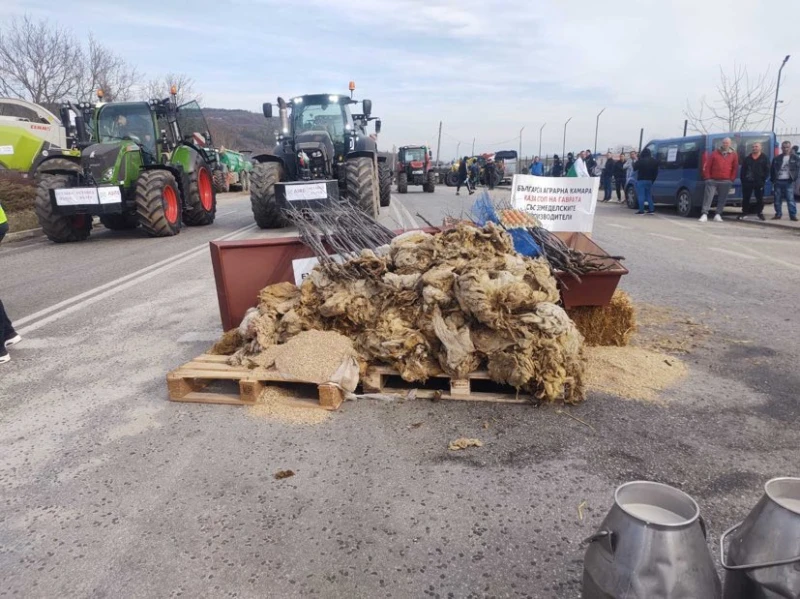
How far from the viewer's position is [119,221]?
45.9 ft

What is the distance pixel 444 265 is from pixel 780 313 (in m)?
4.08

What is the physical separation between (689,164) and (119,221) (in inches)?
592

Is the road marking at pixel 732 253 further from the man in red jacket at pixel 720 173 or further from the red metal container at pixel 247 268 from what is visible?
the red metal container at pixel 247 268

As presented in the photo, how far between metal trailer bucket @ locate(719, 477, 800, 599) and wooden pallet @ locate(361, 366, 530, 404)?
7.79 ft

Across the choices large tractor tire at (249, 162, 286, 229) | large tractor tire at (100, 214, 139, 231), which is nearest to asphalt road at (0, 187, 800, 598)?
large tractor tire at (249, 162, 286, 229)

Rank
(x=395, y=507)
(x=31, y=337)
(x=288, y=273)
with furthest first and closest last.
Answer: 1. (x=31, y=337)
2. (x=288, y=273)
3. (x=395, y=507)

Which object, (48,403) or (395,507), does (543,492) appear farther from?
(48,403)

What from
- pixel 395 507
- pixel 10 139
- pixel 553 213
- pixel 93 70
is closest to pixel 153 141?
pixel 10 139

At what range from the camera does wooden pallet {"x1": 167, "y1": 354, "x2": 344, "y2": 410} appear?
3.86m

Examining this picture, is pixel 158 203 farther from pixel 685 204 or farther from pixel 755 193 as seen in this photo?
pixel 755 193

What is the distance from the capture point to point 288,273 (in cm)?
526

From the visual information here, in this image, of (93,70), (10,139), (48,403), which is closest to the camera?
(48,403)

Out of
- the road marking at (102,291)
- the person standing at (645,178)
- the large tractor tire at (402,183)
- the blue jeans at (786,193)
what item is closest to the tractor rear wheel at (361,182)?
the road marking at (102,291)

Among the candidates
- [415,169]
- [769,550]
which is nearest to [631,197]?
[415,169]
